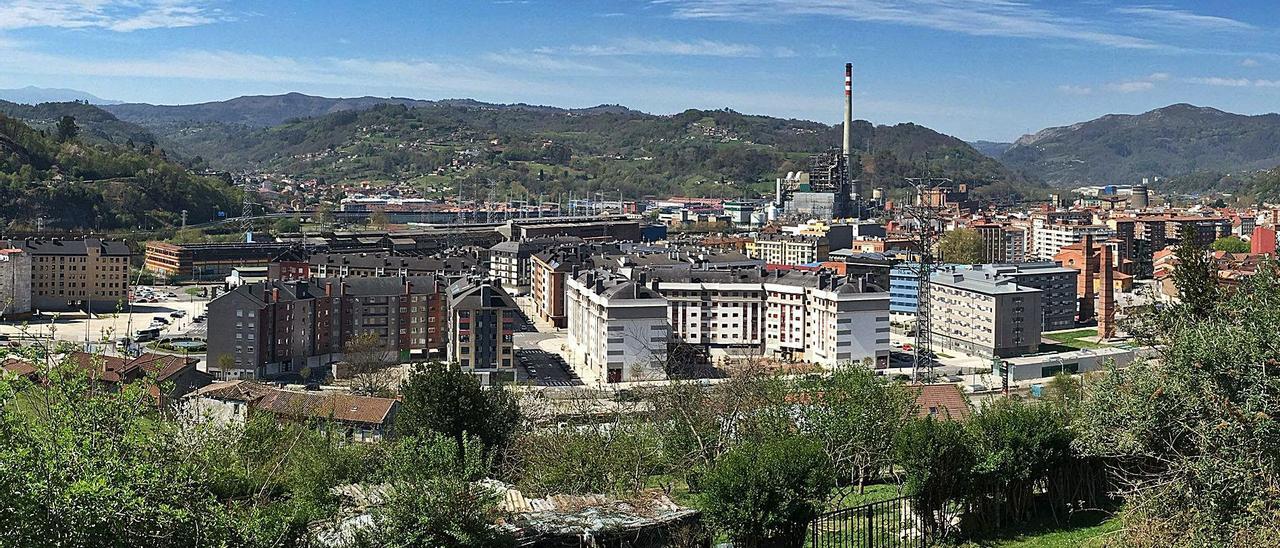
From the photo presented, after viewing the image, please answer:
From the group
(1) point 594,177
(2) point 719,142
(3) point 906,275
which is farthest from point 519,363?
(2) point 719,142

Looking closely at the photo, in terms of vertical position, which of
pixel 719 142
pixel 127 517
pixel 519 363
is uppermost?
pixel 719 142

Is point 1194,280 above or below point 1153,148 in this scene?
below

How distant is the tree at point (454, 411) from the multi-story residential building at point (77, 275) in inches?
503

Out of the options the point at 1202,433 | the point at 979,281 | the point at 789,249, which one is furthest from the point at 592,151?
the point at 1202,433

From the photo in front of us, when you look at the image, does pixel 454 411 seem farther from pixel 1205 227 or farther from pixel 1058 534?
pixel 1205 227

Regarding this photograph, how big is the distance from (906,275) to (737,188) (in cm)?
3137

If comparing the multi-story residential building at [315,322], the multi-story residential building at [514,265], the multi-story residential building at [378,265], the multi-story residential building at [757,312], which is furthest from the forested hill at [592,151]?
the multi-story residential building at [315,322]

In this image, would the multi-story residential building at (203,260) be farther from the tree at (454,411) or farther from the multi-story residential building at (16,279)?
the tree at (454,411)

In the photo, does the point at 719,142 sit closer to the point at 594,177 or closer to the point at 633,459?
the point at 594,177

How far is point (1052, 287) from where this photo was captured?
1845 cm

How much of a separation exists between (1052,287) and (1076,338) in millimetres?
1240

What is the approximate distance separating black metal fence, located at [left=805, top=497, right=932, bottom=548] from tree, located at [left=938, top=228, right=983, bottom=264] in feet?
65.7

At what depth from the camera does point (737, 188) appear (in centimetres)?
5019

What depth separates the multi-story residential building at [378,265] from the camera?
797 inches
